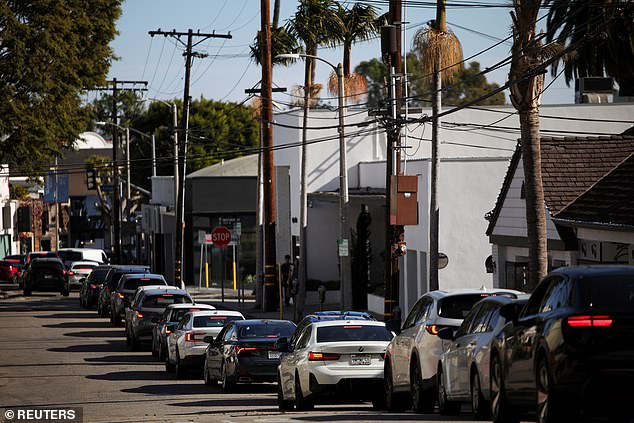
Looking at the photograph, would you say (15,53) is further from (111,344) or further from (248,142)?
(248,142)

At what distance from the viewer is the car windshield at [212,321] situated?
28.3 meters

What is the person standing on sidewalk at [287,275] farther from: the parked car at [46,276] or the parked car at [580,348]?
the parked car at [580,348]

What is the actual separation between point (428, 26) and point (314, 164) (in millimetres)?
21702

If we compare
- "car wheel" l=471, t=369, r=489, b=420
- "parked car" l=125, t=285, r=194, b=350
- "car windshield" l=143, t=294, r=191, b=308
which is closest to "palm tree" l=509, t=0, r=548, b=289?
"car wheel" l=471, t=369, r=489, b=420

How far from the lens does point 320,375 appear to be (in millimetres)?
20062

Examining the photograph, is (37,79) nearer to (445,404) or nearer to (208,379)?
(208,379)

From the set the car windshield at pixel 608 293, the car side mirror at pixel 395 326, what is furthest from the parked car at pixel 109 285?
the car windshield at pixel 608 293

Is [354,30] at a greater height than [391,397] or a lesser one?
greater

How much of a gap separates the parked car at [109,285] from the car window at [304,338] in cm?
2555

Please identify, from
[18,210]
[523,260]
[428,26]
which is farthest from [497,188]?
[18,210]

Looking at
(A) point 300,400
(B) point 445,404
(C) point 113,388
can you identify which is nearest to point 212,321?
(C) point 113,388

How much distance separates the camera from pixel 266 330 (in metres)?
25.1

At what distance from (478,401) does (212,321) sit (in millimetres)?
13751

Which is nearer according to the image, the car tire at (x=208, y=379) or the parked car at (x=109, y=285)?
the car tire at (x=208, y=379)
